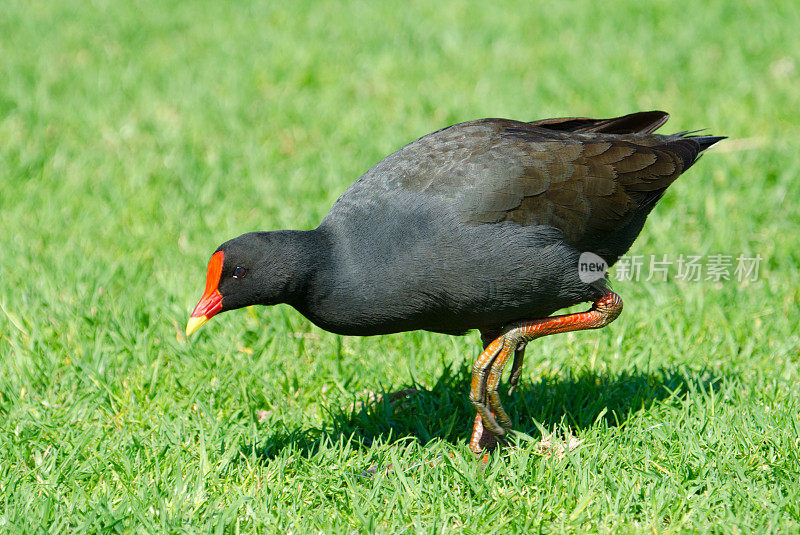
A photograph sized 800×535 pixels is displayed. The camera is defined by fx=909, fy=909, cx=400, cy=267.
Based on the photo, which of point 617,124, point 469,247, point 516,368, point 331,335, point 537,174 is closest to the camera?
point 469,247

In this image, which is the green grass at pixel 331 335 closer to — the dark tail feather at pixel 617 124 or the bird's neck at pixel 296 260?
the bird's neck at pixel 296 260

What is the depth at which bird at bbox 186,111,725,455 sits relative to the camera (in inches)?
129

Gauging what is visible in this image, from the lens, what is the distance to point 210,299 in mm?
3348

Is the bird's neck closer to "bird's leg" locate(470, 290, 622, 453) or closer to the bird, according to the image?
the bird

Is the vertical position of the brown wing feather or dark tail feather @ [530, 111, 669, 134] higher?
dark tail feather @ [530, 111, 669, 134]

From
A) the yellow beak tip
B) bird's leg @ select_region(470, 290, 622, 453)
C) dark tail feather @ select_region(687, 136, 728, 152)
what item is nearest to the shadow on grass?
bird's leg @ select_region(470, 290, 622, 453)

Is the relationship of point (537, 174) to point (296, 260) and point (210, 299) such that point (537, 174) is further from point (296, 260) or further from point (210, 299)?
point (210, 299)

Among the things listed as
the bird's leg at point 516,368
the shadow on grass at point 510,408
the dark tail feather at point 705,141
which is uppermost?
the dark tail feather at point 705,141

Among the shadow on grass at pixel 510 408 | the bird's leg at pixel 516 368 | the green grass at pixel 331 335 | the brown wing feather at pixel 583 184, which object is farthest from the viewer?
the bird's leg at pixel 516 368

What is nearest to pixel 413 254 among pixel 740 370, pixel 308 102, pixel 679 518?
pixel 679 518

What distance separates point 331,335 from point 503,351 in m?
1.24

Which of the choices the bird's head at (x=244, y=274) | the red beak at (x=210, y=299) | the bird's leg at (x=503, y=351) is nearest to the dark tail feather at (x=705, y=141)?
the bird's leg at (x=503, y=351)

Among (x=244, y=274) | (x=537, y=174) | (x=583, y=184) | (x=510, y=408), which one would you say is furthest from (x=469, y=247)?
(x=510, y=408)

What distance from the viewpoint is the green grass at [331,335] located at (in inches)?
125
